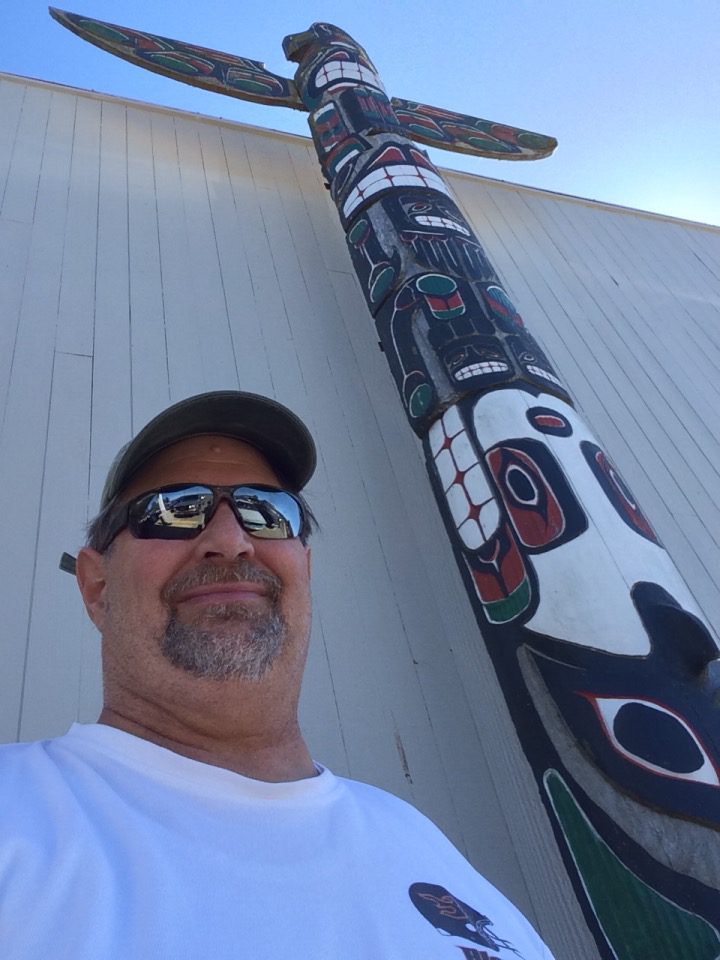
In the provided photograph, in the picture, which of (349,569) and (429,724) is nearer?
(429,724)

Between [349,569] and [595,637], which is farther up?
[349,569]

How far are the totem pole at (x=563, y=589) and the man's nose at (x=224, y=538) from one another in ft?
2.93

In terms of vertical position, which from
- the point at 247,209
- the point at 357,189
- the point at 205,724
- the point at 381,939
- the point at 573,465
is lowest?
the point at 381,939

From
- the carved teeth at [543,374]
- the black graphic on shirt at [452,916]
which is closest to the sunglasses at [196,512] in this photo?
the black graphic on shirt at [452,916]

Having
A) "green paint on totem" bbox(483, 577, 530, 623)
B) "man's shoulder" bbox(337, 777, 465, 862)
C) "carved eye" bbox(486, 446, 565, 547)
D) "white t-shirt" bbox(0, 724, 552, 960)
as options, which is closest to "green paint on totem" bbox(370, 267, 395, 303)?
"carved eye" bbox(486, 446, 565, 547)

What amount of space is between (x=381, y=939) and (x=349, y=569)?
1.74 m

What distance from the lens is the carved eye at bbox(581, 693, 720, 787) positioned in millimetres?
1379

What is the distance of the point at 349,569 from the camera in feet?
8.09

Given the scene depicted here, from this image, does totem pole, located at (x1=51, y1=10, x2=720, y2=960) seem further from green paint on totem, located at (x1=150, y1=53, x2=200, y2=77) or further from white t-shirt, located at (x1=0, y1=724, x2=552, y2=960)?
green paint on totem, located at (x1=150, y1=53, x2=200, y2=77)

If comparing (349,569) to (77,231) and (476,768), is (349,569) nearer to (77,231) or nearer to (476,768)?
(476,768)

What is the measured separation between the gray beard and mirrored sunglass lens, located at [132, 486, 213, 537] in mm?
105

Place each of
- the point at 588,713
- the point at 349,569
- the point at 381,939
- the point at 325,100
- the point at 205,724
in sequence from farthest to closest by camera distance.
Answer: the point at 325,100 → the point at 349,569 → the point at 588,713 → the point at 205,724 → the point at 381,939

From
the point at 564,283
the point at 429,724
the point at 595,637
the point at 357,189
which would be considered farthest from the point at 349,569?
the point at 564,283

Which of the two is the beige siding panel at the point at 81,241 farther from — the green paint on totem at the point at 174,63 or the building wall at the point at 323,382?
the green paint on totem at the point at 174,63
